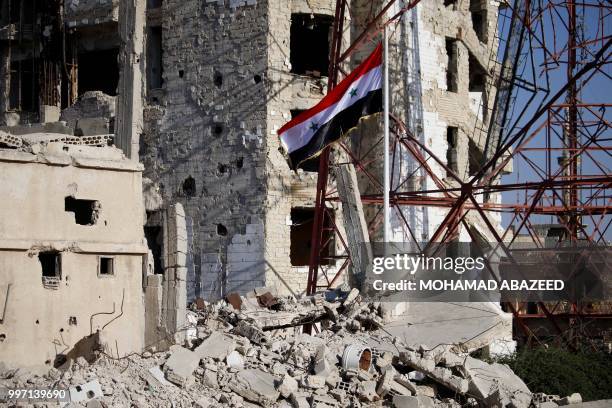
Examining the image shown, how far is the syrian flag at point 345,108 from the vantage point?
25656mm

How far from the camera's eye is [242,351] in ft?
61.1

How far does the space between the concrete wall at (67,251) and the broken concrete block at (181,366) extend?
1979mm

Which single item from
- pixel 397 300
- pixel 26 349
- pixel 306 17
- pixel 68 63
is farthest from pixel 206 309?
pixel 68 63

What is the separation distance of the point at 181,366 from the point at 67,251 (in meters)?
3.74

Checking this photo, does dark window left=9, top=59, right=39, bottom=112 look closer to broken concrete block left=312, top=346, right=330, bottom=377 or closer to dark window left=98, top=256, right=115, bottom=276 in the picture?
dark window left=98, top=256, right=115, bottom=276

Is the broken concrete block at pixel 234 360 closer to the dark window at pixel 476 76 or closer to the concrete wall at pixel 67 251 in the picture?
the concrete wall at pixel 67 251

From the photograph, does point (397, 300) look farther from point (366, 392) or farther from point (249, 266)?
point (249, 266)

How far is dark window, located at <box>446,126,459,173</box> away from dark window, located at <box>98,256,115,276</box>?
14.4 metres

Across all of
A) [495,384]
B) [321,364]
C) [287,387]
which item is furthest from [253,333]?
[495,384]

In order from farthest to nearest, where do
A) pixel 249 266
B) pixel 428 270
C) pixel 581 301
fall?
pixel 249 266 < pixel 581 301 < pixel 428 270

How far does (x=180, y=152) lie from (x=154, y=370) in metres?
14.5

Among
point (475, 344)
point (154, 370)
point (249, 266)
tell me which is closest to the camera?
point (154, 370)

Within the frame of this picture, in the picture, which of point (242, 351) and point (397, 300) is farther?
point (397, 300)

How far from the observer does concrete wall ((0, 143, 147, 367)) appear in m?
19.2
